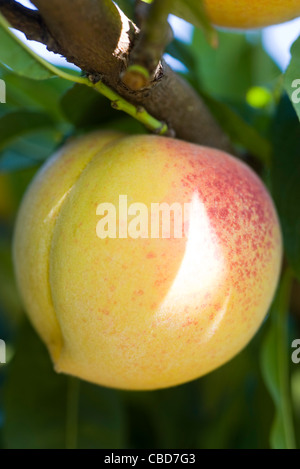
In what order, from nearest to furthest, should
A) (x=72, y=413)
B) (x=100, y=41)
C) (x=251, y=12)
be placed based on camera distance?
1. (x=100, y=41)
2. (x=251, y=12)
3. (x=72, y=413)

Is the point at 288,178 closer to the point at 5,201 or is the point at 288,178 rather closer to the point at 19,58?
the point at 19,58

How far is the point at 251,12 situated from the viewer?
0.79 meters

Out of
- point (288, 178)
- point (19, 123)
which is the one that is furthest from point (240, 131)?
point (19, 123)

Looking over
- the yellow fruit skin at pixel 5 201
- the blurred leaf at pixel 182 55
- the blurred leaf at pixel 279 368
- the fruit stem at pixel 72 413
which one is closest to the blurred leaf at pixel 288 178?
the blurred leaf at pixel 279 368

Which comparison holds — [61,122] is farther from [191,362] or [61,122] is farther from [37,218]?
[191,362]

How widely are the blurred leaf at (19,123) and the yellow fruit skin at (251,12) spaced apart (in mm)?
486

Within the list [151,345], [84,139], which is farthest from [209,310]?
[84,139]

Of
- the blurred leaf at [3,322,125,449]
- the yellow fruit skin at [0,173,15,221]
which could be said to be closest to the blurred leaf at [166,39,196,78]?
the blurred leaf at [3,322,125,449]

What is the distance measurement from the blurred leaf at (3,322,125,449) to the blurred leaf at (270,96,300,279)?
590 millimetres

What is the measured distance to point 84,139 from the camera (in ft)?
2.98

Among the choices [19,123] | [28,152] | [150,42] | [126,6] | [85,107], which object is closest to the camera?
[150,42]

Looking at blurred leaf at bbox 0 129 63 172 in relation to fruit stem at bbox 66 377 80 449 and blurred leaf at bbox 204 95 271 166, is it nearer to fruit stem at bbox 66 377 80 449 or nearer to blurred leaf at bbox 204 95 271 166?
blurred leaf at bbox 204 95 271 166

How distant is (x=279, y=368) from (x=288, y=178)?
1.34 feet

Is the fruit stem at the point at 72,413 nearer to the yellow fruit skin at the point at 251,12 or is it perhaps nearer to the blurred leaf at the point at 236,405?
the blurred leaf at the point at 236,405
